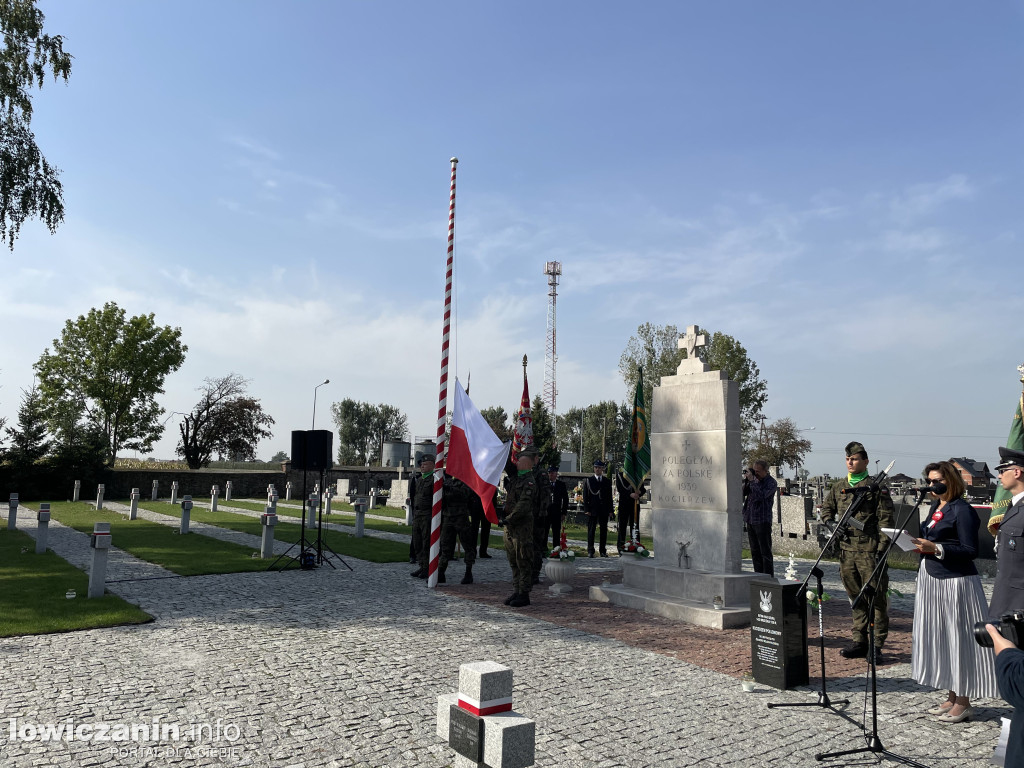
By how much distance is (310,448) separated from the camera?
13.4m

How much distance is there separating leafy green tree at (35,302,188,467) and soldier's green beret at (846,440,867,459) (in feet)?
164

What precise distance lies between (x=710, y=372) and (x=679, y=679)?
4738 mm

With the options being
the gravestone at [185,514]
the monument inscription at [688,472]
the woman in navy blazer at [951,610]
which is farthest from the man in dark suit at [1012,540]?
the gravestone at [185,514]

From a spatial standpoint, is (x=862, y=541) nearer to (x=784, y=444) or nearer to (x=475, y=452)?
(x=475, y=452)

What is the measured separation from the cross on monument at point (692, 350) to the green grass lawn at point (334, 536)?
7556 mm

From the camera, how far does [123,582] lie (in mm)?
11156

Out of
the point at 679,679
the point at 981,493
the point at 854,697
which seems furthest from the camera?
the point at 981,493

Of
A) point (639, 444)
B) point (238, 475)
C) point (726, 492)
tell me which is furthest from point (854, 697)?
point (238, 475)

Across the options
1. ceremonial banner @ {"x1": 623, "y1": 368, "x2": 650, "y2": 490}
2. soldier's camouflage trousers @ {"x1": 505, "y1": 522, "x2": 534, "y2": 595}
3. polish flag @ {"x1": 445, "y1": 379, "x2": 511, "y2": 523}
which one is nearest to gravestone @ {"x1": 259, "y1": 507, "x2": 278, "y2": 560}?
polish flag @ {"x1": 445, "y1": 379, "x2": 511, "y2": 523}

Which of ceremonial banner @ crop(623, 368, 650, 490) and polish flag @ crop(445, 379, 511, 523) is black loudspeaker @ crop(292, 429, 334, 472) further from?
ceremonial banner @ crop(623, 368, 650, 490)

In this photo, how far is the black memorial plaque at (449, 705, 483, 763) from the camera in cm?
345

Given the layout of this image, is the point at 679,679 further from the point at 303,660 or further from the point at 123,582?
the point at 123,582

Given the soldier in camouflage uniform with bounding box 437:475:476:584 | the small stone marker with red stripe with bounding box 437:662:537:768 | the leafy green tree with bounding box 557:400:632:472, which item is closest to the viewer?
the small stone marker with red stripe with bounding box 437:662:537:768

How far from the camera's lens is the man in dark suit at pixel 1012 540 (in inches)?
177
